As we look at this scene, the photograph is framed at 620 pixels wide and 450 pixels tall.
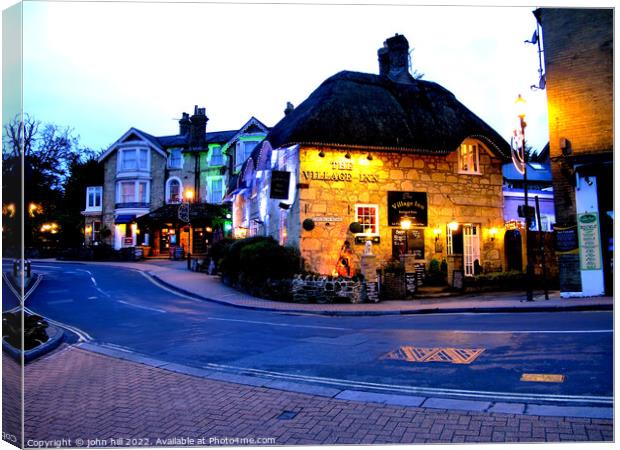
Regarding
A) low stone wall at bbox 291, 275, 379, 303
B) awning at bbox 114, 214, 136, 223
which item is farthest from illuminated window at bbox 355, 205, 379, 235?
awning at bbox 114, 214, 136, 223

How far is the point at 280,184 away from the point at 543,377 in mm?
12323

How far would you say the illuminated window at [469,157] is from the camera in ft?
59.9

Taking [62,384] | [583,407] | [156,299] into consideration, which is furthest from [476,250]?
[62,384]

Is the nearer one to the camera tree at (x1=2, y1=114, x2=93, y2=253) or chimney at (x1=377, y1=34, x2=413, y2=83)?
tree at (x1=2, y1=114, x2=93, y2=253)

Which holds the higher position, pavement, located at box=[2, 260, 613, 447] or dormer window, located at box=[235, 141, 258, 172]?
dormer window, located at box=[235, 141, 258, 172]

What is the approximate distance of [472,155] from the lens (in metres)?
18.6

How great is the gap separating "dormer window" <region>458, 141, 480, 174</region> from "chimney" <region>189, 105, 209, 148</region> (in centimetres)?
2134

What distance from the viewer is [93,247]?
2959 centimetres

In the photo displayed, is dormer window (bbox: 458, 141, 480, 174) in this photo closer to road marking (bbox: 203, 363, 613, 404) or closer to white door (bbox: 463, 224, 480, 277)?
white door (bbox: 463, 224, 480, 277)

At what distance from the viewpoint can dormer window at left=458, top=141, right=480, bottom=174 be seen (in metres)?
18.3

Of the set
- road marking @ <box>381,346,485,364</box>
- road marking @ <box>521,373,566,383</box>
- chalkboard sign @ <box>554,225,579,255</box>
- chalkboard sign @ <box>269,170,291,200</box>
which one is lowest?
road marking @ <box>381,346,485,364</box>

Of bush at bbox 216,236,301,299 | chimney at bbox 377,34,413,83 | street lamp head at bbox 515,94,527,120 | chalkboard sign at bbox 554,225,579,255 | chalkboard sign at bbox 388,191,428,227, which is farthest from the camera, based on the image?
chimney at bbox 377,34,413,83

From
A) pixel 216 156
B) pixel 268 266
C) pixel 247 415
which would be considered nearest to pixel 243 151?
pixel 216 156

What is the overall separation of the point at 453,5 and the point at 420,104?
1478cm
